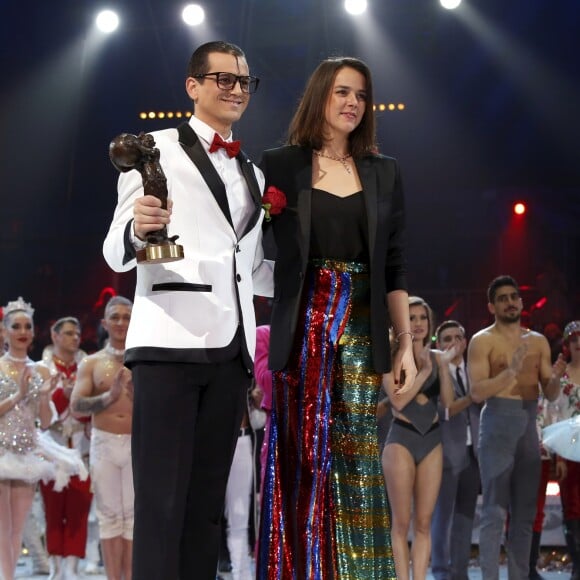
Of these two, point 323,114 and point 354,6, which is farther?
point 354,6

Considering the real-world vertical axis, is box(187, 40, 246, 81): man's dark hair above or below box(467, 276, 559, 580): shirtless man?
above

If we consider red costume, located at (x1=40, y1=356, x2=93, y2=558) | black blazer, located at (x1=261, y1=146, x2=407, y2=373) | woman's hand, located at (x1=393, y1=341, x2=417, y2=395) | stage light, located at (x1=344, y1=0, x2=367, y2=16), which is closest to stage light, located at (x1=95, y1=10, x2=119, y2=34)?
stage light, located at (x1=344, y1=0, x2=367, y2=16)

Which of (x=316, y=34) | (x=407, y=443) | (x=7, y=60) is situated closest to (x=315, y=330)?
(x=407, y=443)

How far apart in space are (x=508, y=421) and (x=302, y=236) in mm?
3263

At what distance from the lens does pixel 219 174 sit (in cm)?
288

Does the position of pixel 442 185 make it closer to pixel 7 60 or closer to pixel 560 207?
pixel 560 207

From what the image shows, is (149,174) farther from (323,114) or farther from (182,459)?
(323,114)

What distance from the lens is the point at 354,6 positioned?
10.8 m

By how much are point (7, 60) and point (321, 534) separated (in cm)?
941

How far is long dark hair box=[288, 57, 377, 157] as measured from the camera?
3.38 m

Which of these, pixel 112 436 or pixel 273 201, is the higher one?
pixel 273 201

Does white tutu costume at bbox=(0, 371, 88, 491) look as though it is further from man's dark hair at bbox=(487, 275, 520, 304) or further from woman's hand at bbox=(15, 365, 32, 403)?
man's dark hair at bbox=(487, 275, 520, 304)

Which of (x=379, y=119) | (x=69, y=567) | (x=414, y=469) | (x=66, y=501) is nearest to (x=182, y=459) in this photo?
(x=414, y=469)

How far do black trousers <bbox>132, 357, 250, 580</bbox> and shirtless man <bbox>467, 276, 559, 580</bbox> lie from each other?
3374 mm
